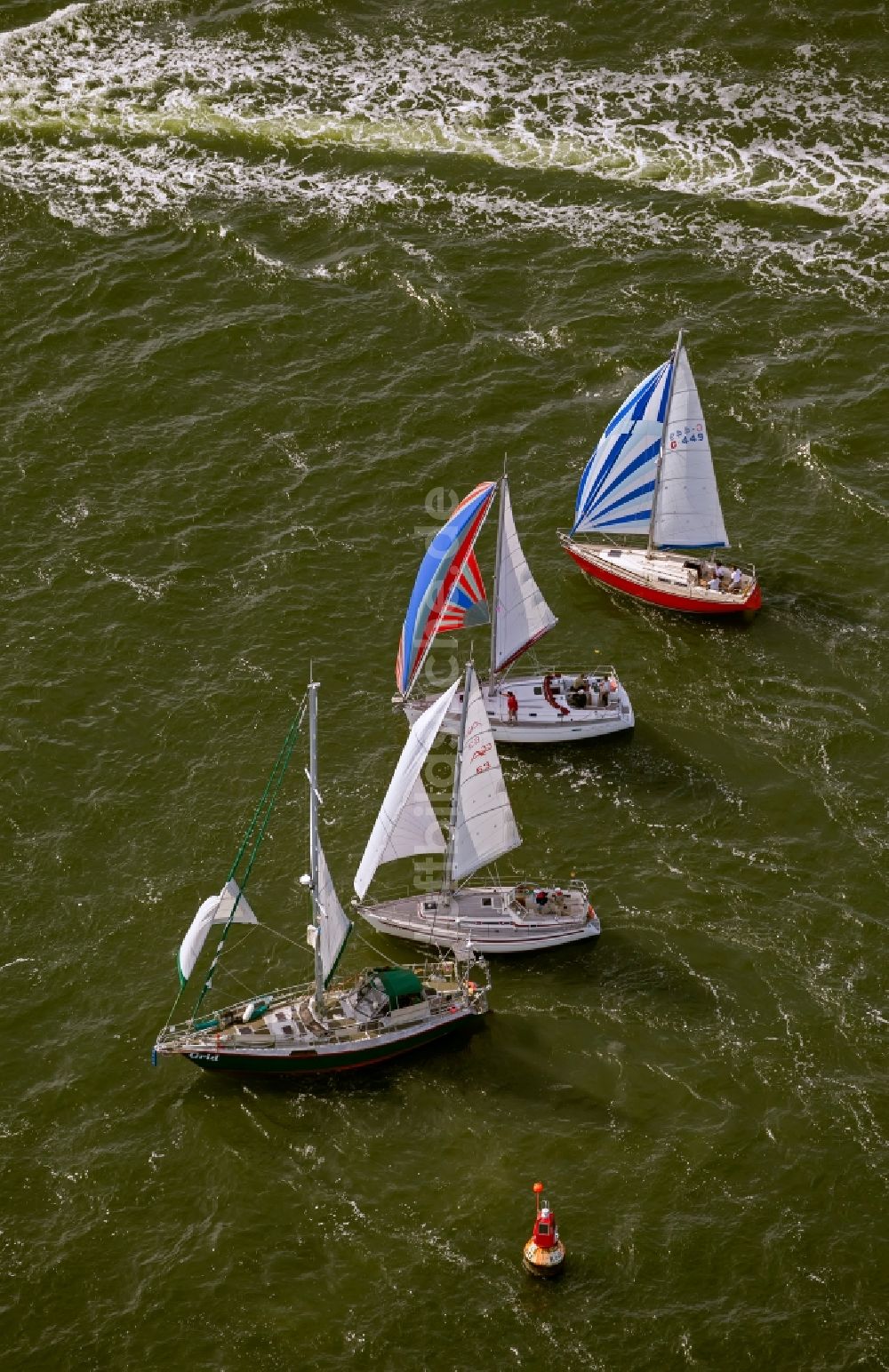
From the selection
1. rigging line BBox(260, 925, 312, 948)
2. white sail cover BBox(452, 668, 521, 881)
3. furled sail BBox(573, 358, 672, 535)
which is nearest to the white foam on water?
furled sail BBox(573, 358, 672, 535)

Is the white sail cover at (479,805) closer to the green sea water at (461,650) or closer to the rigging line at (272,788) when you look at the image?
the green sea water at (461,650)

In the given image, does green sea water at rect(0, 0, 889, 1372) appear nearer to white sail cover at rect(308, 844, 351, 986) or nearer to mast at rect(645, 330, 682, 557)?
white sail cover at rect(308, 844, 351, 986)

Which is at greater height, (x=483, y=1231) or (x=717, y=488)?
(x=717, y=488)

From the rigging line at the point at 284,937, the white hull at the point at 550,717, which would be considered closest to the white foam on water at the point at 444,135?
the white hull at the point at 550,717

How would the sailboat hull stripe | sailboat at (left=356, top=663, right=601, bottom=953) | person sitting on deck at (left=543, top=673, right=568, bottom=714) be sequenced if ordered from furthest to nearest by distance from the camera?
1. person sitting on deck at (left=543, top=673, right=568, bottom=714)
2. sailboat at (left=356, top=663, right=601, bottom=953)
3. the sailboat hull stripe

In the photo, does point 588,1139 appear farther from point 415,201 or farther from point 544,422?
point 415,201

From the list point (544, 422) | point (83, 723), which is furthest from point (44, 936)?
point (544, 422)
